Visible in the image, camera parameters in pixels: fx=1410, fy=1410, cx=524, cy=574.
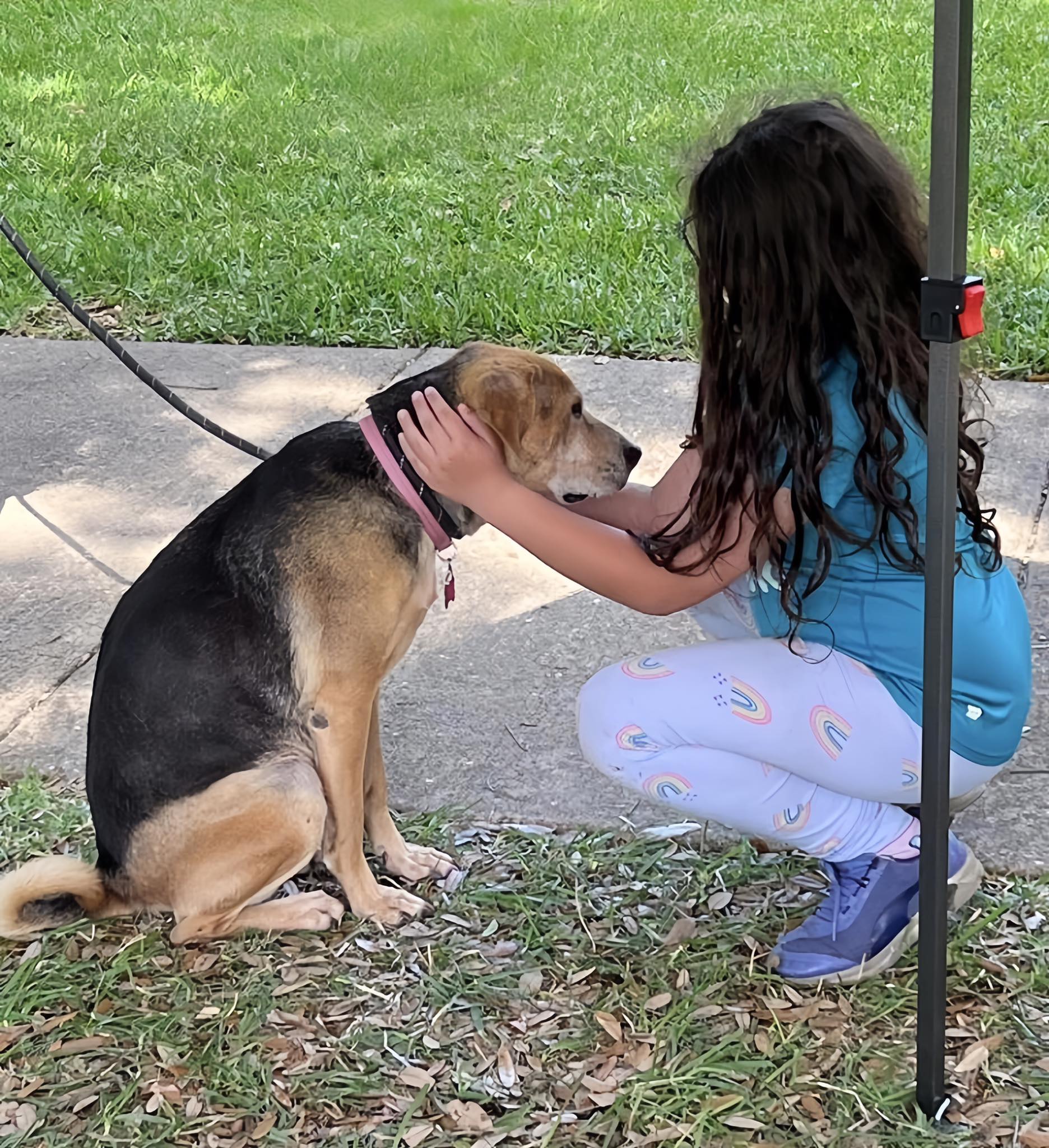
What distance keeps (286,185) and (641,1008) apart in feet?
21.2

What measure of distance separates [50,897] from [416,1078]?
950 mm

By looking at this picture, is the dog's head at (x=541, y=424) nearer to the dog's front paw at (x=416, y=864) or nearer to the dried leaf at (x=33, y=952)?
the dog's front paw at (x=416, y=864)

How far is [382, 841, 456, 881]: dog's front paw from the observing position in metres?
3.29

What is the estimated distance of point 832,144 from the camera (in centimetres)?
249

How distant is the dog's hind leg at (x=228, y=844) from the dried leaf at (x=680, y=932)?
0.78m

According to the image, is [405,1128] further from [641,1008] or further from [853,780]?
[853,780]

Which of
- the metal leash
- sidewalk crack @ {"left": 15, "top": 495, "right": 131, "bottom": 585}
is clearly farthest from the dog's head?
sidewalk crack @ {"left": 15, "top": 495, "right": 131, "bottom": 585}

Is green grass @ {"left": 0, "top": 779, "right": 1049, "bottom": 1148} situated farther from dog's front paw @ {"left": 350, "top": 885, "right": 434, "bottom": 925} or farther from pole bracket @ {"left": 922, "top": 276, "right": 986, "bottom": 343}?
pole bracket @ {"left": 922, "top": 276, "right": 986, "bottom": 343}

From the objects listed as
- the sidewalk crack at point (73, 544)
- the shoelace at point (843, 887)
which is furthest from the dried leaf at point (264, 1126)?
the sidewalk crack at point (73, 544)

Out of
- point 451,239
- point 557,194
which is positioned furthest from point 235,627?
point 557,194

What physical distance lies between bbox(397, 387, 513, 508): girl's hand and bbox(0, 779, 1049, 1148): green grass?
984mm

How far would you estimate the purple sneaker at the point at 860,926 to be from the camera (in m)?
2.84

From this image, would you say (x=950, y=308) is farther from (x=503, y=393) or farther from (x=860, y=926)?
(x=860, y=926)

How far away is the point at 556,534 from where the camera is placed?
9.01 ft
